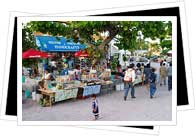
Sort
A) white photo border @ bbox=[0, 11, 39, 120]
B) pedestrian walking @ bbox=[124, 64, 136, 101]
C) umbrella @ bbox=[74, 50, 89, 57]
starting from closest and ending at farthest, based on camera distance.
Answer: white photo border @ bbox=[0, 11, 39, 120] → umbrella @ bbox=[74, 50, 89, 57] → pedestrian walking @ bbox=[124, 64, 136, 101]

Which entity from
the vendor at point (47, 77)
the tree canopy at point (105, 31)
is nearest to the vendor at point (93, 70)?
the tree canopy at point (105, 31)

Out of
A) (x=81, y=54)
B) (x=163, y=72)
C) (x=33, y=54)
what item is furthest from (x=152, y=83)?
(x=33, y=54)

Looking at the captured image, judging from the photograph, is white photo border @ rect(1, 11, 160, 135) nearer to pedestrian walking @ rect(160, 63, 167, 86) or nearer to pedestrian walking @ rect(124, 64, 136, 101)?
pedestrian walking @ rect(124, 64, 136, 101)

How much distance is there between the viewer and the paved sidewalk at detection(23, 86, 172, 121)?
376 cm

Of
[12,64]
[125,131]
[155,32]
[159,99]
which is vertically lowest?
[125,131]

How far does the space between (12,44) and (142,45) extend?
1131mm

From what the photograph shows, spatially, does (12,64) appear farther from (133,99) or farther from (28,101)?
(133,99)

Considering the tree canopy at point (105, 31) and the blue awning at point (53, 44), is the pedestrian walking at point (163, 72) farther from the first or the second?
the blue awning at point (53, 44)

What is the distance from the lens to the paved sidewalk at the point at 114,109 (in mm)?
3760

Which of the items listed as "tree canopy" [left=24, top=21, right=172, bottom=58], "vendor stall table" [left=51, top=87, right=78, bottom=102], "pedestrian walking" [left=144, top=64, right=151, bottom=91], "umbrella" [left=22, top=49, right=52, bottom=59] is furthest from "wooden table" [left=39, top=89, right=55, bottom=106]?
"pedestrian walking" [left=144, top=64, right=151, bottom=91]

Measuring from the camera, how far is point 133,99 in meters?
3.83

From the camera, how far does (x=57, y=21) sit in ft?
12.0

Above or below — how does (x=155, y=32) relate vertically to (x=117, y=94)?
above
